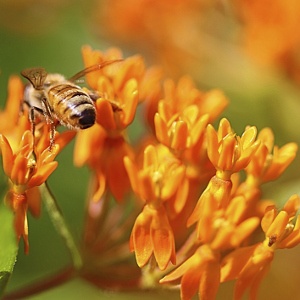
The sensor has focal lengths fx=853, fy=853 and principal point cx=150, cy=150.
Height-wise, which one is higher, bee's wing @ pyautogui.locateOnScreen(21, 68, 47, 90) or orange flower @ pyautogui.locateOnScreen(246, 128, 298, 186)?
orange flower @ pyautogui.locateOnScreen(246, 128, 298, 186)

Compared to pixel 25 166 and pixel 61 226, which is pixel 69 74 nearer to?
pixel 61 226

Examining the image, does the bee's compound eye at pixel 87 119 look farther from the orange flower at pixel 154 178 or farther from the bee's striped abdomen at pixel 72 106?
the orange flower at pixel 154 178

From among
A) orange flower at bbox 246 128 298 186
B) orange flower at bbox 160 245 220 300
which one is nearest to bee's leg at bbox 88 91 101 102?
orange flower at bbox 246 128 298 186

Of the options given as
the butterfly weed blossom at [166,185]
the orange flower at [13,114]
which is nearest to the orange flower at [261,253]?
the butterfly weed blossom at [166,185]

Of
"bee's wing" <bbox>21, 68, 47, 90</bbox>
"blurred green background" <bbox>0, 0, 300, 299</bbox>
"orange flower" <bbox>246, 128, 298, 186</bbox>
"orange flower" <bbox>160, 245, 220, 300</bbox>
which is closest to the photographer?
"orange flower" <bbox>160, 245, 220, 300</bbox>

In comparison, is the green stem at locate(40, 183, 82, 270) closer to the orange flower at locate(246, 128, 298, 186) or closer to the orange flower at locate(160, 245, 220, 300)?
the orange flower at locate(160, 245, 220, 300)

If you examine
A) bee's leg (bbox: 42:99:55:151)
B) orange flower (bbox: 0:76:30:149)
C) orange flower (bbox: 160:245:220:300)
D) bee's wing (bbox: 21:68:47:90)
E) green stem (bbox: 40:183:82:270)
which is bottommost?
green stem (bbox: 40:183:82:270)

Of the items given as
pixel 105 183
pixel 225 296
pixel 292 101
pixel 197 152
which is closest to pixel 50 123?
pixel 105 183

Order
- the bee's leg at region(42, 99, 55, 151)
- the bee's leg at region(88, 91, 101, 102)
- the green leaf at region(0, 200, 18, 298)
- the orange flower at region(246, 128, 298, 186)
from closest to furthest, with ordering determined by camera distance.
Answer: the green leaf at region(0, 200, 18, 298)
the bee's leg at region(42, 99, 55, 151)
the orange flower at region(246, 128, 298, 186)
the bee's leg at region(88, 91, 101, 102)
